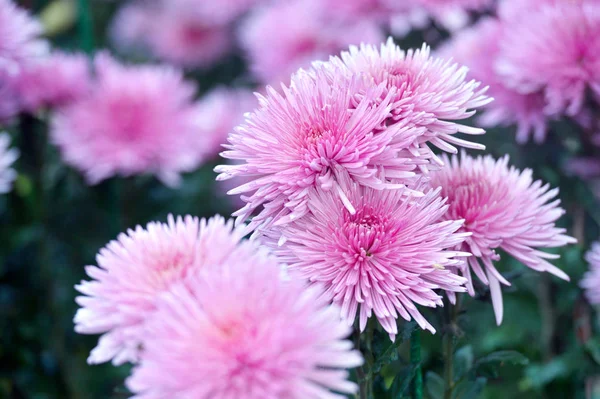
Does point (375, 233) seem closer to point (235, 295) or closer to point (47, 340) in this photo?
point (235, 295)

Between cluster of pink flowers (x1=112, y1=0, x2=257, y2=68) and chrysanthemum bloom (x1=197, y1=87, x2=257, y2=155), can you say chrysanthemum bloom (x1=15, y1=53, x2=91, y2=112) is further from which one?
cluster of pink flowers (x1=112, y1=0, x2=257, y2=68)

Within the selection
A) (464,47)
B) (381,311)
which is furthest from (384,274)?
(464,47)

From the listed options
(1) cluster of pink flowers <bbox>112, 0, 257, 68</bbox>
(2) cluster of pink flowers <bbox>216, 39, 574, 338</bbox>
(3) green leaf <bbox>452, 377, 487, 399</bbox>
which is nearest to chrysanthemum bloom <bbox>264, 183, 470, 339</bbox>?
(2) cluster of pink flowers <bbox>216, 39, 574, 338</bbox>

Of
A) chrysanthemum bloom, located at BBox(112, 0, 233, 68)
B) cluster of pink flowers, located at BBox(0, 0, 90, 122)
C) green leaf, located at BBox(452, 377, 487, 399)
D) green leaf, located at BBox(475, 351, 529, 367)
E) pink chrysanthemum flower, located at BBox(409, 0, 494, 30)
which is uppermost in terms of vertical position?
chrysanthemum bloom, located at BBox(112, 0, 233, 68)

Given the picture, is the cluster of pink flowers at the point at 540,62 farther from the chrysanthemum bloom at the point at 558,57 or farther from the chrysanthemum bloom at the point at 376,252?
the chrysanthemum bloom at the point at 376,252

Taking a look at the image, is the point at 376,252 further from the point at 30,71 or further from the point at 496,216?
the point at 30,71

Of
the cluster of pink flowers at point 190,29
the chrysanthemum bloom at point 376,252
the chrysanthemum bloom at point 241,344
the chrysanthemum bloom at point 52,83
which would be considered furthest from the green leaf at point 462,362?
the cluster of pink flowers at point 190,29

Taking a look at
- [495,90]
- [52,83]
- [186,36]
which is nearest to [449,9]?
[495,90]
